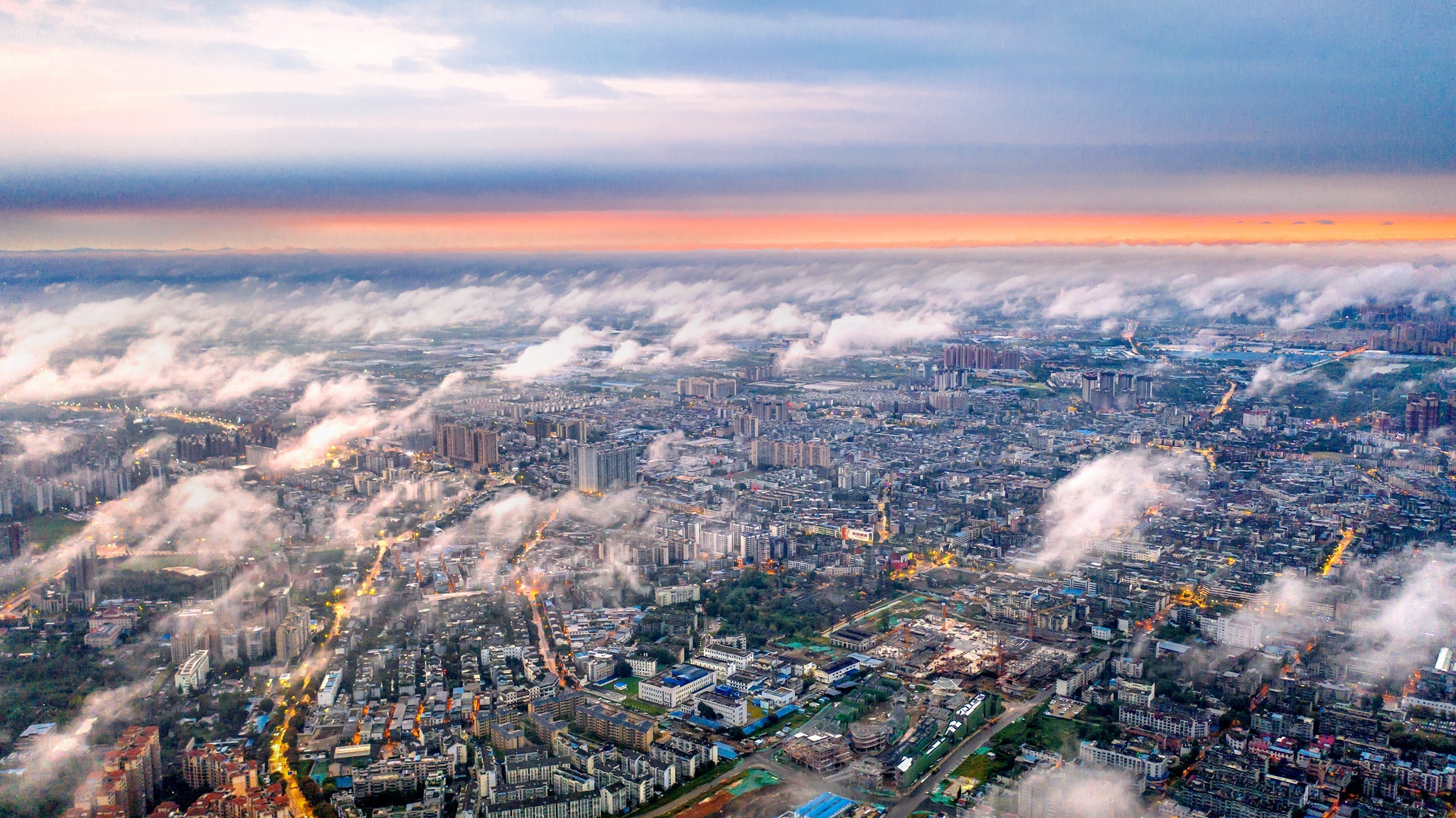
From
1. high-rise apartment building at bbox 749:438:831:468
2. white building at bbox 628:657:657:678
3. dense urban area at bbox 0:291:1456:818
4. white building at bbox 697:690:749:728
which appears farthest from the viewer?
A: high-rise apartment building at bbox 749:438:831:468

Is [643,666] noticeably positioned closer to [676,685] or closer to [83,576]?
[676,685]

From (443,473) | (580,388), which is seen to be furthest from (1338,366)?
(443,473)

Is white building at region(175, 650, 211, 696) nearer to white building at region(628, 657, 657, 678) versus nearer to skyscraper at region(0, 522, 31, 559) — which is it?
white building at region(628, 657, 657, 678)

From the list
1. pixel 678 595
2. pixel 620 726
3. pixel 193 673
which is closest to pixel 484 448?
pixel 678 595

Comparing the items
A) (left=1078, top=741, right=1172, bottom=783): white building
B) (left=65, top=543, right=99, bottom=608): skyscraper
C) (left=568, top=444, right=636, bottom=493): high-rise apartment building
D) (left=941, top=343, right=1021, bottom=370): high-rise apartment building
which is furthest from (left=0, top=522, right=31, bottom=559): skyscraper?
(left=941, top=343, right=1021, bottom=370): high-rise apartment building

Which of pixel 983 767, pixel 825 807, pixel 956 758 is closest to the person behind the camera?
pixel 825 807
